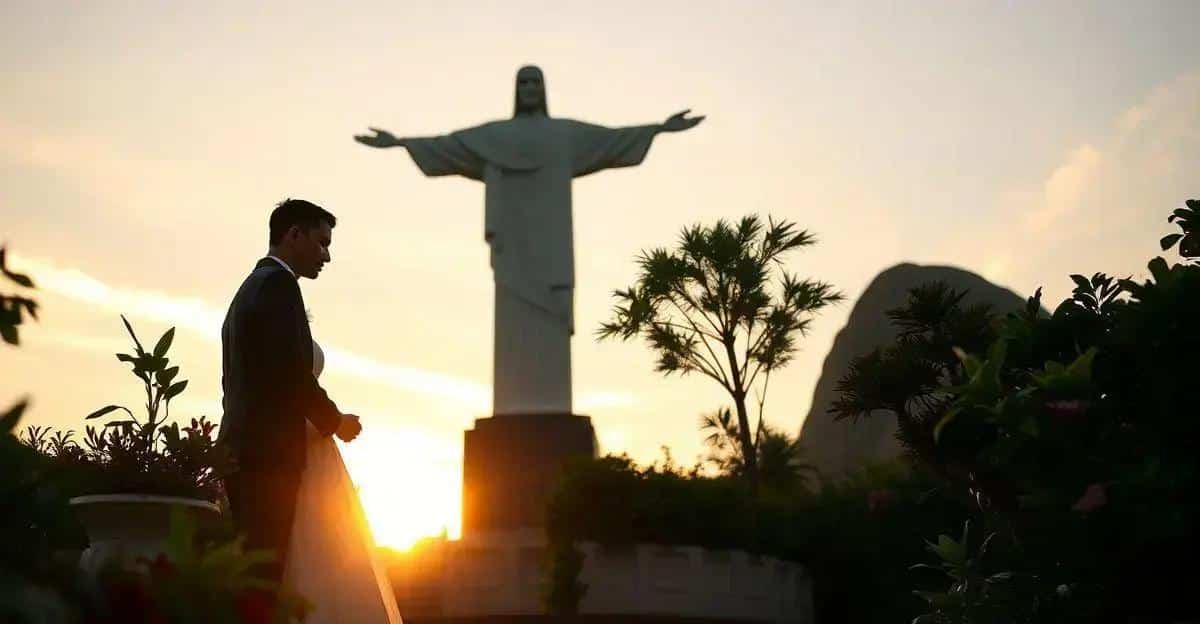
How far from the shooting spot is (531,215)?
2091 cm

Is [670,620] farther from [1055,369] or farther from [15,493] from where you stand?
[15,493]

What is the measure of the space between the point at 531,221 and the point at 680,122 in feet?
9.51

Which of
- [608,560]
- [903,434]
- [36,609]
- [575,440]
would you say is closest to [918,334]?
[903,434]

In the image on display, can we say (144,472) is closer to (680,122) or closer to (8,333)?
(8,333)

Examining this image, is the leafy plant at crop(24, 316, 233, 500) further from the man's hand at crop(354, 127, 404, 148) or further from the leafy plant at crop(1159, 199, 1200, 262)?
the man's hand at crop(354, 127, 404, 148)

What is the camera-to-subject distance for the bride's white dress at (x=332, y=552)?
4422mm

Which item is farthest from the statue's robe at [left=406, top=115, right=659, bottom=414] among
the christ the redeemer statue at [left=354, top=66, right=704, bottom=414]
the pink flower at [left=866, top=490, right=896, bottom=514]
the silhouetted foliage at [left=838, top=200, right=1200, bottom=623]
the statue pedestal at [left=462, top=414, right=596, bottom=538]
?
the silhouetted foliage at [left=838, top=200, right=1200, bottom=623]

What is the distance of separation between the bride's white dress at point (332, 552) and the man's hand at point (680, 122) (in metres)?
16.0

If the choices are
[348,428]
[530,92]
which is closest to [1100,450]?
[348,428]

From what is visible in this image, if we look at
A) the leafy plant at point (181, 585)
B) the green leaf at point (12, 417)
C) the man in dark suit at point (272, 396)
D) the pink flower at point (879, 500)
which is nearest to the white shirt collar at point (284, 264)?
the man in dark suit at point (272, 396)

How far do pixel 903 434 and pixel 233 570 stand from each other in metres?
4.37

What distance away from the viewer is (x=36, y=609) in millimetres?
1327

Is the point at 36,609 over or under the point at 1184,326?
under

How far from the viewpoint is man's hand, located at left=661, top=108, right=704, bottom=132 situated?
2027 cm
